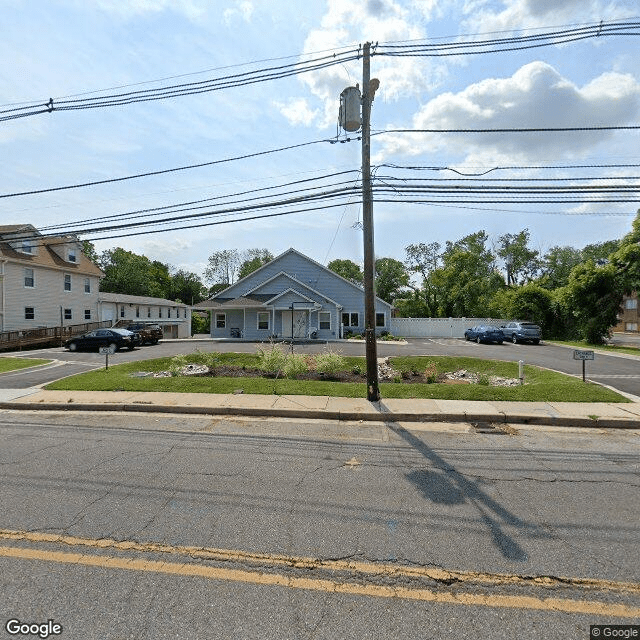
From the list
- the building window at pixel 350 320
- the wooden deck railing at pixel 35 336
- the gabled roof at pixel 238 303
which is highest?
the gabled roof at pixel 238 303

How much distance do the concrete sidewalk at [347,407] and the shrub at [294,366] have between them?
2.54 metres

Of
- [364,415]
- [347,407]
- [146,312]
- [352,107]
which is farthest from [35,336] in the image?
[364,415]

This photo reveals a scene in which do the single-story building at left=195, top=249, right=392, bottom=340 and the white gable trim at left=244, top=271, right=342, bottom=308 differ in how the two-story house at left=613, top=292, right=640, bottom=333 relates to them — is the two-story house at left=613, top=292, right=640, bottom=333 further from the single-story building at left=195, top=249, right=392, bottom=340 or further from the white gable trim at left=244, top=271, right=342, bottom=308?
the white gable trim at left=244, top=271, right=342, bottom=308

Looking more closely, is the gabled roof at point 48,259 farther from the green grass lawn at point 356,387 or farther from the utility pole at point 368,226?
the utility pole at point 368,226

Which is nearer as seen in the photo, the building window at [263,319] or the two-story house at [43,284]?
the two-story house at [43,284]

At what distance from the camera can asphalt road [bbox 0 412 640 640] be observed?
261cm

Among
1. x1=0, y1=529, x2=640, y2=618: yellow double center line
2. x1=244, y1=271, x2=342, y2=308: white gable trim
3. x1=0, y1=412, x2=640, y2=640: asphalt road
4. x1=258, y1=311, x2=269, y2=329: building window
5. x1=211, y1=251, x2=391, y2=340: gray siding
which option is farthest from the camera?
x1=244, y1=271, x2=342, y2=308: white gable trim

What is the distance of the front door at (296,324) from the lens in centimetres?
3039

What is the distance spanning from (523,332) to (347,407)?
23.2 m

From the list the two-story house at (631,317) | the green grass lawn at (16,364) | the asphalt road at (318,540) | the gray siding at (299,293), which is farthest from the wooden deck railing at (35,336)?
the two-story house at (631,317)

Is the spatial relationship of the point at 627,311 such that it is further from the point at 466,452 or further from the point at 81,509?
the point at 81,509

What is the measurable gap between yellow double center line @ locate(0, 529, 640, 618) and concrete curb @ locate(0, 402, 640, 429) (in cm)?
515

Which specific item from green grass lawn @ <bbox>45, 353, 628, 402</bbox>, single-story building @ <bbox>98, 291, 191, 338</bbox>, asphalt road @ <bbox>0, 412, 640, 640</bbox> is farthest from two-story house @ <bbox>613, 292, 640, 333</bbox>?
asphalt road @ <bbox>0, 412, 640, 640</bbox>

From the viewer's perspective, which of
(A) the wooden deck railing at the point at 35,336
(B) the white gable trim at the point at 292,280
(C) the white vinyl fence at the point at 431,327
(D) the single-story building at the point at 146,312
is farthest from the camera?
(D) the single-story building at the point at 146,312
